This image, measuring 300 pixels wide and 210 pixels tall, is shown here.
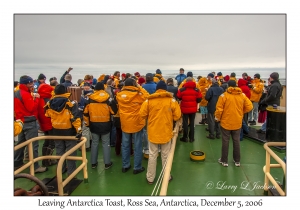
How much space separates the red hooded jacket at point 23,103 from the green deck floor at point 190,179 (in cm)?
126

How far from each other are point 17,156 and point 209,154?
418cm

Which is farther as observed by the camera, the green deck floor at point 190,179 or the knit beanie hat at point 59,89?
the knit beanie hat at point 59,89

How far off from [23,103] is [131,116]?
2.04 meters

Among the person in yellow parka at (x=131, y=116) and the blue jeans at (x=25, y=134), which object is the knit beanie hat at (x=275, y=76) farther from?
the blue jeans at (x=25, y=134)

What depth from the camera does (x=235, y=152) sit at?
4168 mm

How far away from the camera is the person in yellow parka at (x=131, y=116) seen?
150 inches

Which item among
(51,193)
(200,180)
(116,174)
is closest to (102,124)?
(116,174)

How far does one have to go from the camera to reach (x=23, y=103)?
3744 millimetres

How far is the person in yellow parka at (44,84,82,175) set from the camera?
135 inches

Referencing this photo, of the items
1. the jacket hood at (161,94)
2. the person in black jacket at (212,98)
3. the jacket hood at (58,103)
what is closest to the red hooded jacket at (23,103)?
the jacket hood at (58,103)

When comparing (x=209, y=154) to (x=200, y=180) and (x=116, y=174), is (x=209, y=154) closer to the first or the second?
(x=200, y=180)

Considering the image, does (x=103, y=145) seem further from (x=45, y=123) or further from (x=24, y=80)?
(x=24, y=80)

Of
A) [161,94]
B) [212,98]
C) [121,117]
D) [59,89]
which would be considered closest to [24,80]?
[59,89]

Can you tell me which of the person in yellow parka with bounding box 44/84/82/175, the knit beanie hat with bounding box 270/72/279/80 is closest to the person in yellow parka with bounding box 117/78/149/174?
the person in yellow parka with bounding box 44/84/82/175
